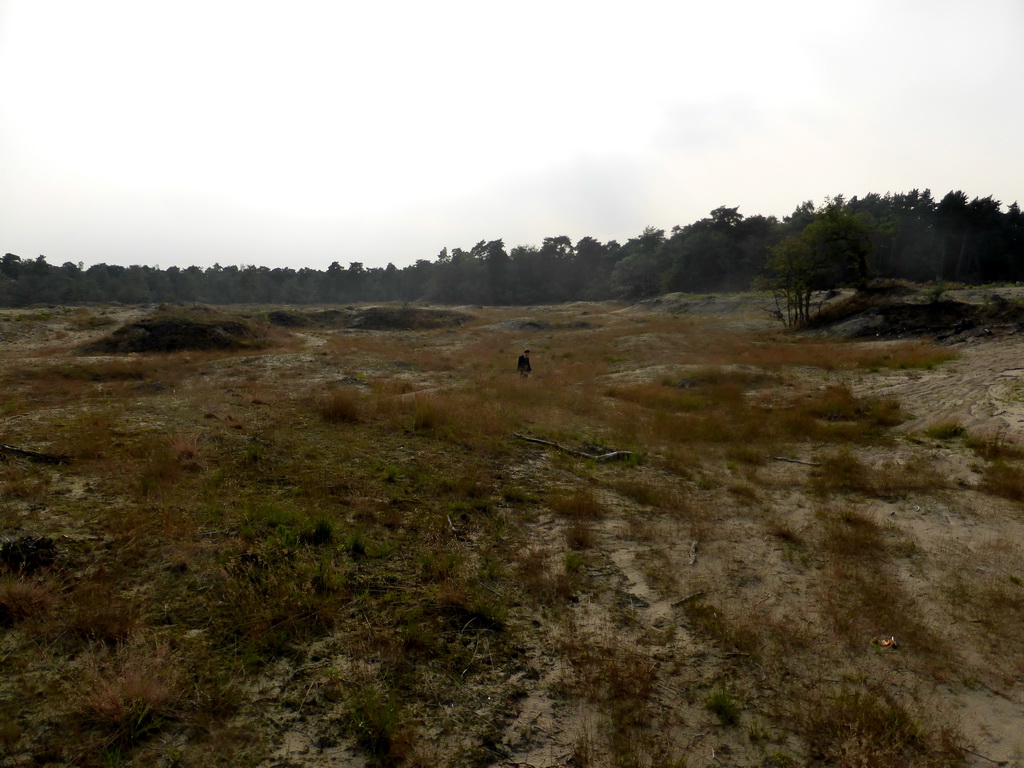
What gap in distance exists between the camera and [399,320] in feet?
171

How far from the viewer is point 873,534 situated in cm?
716

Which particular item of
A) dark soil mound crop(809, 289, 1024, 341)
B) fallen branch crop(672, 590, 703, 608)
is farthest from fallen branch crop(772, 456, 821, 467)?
dark soil mound crop(809, 289, 1024, 341)

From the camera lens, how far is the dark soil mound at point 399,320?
5081 centimetres

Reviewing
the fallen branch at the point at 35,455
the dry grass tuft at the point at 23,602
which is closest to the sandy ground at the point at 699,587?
the dry grass tuft at the point at 23,602

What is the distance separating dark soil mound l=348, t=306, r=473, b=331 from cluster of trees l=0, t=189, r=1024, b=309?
31079 mm

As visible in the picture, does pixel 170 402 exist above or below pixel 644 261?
below

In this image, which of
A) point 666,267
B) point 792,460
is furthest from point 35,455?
point 666,267

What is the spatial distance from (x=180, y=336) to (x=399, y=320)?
942 inches

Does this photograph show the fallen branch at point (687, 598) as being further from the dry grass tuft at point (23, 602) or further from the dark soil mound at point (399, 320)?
the dark soil mound at point (399, 320)

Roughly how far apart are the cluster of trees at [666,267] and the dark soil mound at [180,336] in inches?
1520

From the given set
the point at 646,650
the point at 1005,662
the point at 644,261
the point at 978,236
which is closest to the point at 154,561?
the point at 646,650

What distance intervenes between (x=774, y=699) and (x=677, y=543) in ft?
9.54

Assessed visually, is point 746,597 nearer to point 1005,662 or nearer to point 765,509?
point 1005,662

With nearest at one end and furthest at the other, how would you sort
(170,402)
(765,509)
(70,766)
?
(70,766), (765,509), (170,402)
